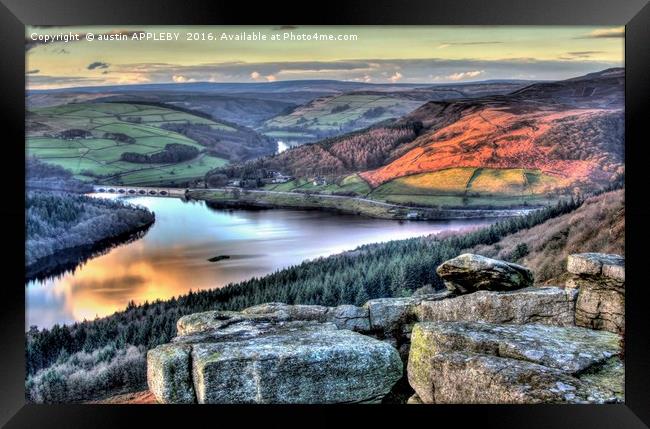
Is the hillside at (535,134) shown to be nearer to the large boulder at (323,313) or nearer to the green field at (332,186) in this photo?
the green field at (332,186)

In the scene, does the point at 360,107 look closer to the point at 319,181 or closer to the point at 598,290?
the point at 319,181

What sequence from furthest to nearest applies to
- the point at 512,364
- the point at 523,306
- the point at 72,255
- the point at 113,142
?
the point at 113,142 < the point at 72,255 < the point at 523,306 < the point at 512,364

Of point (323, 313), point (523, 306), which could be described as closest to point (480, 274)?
point (523, 306)

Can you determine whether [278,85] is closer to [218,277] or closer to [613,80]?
[218,277]

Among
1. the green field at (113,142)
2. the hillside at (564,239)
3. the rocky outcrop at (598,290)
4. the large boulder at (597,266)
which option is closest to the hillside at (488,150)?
the hillside at (564,239)

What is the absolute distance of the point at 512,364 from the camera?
24.7 feet

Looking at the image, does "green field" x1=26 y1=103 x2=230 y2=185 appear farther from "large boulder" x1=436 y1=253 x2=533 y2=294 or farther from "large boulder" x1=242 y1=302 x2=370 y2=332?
"large boulder" x1=436 y1=253 x2=533 y2=294

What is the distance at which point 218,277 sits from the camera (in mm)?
9930

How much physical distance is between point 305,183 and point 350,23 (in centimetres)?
254

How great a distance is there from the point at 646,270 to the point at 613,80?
284 cm

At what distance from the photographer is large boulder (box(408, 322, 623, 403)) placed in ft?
23.7

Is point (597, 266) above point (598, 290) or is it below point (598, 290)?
above

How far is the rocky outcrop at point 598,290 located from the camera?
355 inches

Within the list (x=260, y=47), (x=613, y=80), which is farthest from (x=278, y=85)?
(x=613, y=80)
